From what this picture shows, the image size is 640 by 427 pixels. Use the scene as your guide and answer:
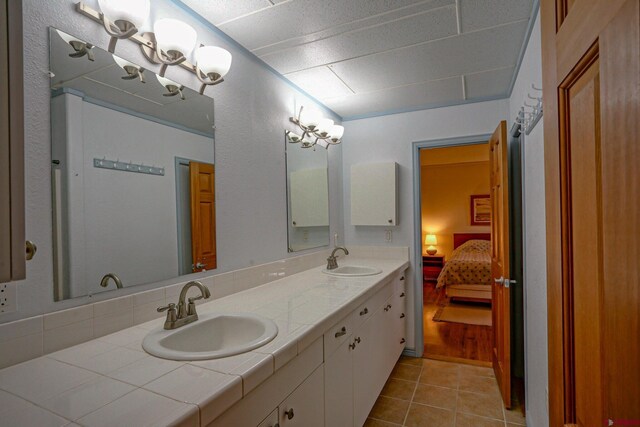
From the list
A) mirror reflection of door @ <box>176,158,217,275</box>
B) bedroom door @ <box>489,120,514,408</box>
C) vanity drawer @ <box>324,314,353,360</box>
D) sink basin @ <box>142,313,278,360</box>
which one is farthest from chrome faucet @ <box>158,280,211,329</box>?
bedroom door @ <box>489,120,514,408</box>

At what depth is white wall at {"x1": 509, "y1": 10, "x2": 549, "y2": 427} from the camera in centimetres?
151

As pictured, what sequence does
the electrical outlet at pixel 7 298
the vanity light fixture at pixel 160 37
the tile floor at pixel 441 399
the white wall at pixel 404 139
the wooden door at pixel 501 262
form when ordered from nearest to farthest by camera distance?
the electrical outlet at pixel 7 298, the vanity light fixture at pixel 160 37, the tile floor at pixel 441 399, the wooden door at pixel 501 262, the white wall at pixel 404 139

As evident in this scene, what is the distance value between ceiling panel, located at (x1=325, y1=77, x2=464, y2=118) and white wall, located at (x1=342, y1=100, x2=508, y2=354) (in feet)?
0.36

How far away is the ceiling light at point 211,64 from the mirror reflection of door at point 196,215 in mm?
421

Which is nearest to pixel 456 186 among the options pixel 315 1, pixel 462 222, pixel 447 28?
pixel 462 222

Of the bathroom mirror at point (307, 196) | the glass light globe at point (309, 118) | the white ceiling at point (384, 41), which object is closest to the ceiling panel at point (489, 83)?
the white ceiling at point (384, 41)

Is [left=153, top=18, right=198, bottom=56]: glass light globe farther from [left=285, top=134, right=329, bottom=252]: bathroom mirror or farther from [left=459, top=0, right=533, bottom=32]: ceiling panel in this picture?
[left=459, top=0, right=533, bottom=32]: ceiling panel

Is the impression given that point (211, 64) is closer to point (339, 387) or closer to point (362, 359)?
point (339, 387)

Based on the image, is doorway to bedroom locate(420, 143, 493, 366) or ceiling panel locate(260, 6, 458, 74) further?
doorway to bedroom locate(420, 143, 493, 366)

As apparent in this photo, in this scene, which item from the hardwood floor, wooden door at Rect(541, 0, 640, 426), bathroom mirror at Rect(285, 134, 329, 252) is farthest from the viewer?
the hardwood floor

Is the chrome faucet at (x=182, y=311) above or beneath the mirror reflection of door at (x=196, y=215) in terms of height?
beneath

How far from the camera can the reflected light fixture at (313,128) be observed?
250 cm

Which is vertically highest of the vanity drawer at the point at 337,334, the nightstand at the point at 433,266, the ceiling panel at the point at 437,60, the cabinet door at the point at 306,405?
the ceiling panel at the point at 437,60

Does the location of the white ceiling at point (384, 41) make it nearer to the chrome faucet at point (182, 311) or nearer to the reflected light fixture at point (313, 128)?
the reflected light fixture at point (313, 128)
